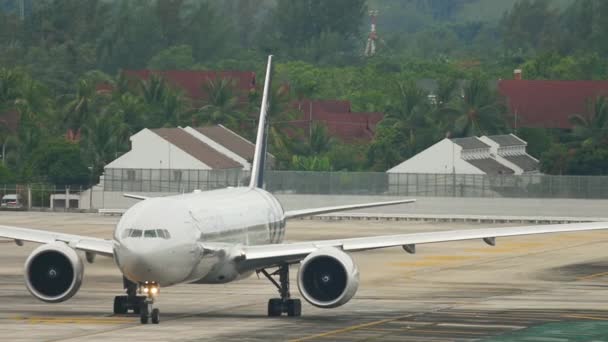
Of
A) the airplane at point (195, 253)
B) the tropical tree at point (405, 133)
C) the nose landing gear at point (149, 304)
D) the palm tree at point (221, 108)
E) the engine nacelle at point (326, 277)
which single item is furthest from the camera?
the palm tree at point (221, 108)

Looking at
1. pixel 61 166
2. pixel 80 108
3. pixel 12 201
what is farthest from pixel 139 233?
pixel 80 108

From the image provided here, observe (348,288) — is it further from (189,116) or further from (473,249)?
(189,116)

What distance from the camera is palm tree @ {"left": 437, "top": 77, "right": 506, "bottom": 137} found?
151250mm

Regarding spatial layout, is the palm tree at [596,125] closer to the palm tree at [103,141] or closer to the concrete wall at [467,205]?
the concrete wall at [467,205]

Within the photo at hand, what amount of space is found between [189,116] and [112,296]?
10391 cm

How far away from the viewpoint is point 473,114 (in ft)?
501

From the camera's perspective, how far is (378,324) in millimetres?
49469

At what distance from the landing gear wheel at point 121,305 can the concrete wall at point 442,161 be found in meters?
80.7

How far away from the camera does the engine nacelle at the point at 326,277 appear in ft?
160

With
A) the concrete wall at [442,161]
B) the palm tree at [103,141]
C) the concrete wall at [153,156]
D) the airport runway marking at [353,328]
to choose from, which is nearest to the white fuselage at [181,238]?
the airport runway marking at [353,328]

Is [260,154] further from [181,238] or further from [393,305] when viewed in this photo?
[181,238]

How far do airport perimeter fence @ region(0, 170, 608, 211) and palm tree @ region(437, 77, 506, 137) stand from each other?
33.0 meters

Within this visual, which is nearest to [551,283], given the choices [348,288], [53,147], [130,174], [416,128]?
[348,288]

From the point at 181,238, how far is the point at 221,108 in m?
112
